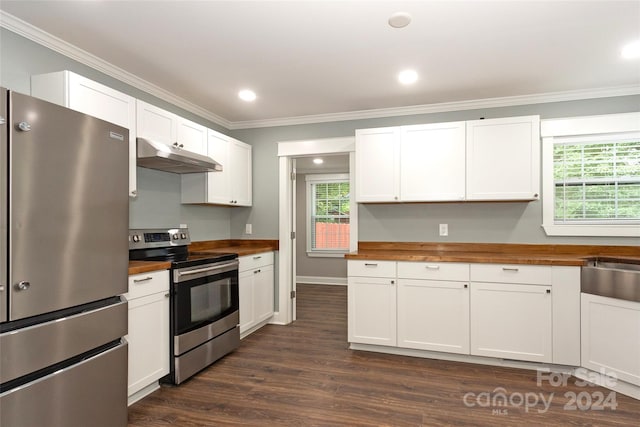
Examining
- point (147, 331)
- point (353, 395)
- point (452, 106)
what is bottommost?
point (353, 395)

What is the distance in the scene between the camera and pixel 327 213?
7148mm

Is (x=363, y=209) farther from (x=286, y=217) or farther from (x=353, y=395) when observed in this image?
(x=353, y=395)

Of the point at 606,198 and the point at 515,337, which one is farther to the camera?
the point at 606,198

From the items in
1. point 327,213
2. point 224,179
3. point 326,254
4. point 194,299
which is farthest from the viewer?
point 327,213

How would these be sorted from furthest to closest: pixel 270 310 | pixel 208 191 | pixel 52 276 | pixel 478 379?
1. pixel 270 310
2. pixel 208 191
3. pixel 478 379
4. pixel 52 276

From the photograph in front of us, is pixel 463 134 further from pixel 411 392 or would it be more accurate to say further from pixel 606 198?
pixel 411 392

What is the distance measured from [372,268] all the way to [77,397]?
236 cm

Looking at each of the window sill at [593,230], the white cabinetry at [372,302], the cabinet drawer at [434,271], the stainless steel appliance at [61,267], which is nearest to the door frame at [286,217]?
the white cabinetry at [372,302]

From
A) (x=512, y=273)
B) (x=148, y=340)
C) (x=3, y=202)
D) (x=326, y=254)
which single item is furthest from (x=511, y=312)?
(x=326, y=254)

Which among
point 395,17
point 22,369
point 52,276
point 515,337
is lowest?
point 515,337

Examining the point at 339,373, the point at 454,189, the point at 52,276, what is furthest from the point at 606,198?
the point at 52,276

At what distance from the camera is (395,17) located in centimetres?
223

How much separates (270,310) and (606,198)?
3588mm

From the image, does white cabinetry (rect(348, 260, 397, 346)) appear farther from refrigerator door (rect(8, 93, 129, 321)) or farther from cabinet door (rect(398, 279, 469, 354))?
refrigerator door (rect(8, 93, 129, 321))
